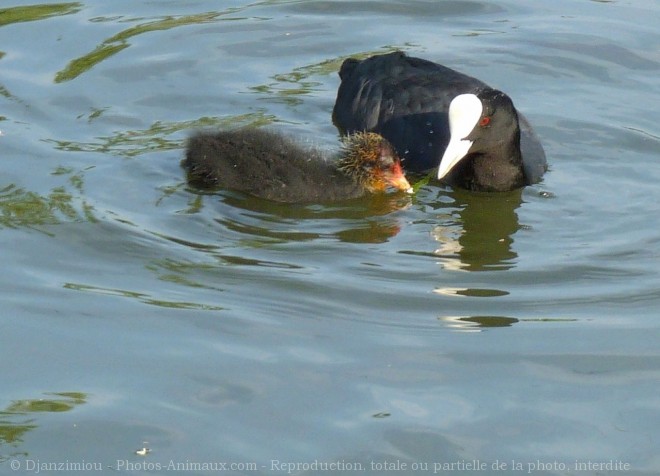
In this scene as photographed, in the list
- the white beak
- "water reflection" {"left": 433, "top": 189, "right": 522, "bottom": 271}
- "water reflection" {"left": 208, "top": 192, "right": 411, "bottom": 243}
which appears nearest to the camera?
"water reflection" {"left": 433, "top": 189, "right": 522, "bottom": 271}

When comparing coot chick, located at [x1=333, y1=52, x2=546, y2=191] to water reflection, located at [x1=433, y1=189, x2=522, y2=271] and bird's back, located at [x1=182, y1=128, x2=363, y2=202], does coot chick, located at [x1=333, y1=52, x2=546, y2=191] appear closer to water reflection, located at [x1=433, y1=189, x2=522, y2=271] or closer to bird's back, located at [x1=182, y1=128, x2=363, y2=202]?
water reflection, located at [x1=433, y1=189, x2=522, y2=271]

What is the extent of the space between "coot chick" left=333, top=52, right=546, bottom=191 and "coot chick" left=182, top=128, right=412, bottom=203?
1.15ft

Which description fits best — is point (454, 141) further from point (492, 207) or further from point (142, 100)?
point (142, 100)

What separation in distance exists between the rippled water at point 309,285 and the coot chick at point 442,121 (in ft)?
0.39

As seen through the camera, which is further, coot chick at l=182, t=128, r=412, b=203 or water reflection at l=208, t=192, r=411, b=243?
coot chick at l=182, t=128, r=412, b=203

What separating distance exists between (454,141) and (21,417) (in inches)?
113

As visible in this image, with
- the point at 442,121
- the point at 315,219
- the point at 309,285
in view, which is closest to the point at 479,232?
the point at 315,219

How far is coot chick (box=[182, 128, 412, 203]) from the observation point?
18.8 ft

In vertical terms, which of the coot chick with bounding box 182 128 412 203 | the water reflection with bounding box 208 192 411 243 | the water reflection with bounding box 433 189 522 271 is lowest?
the water reflection with bounding box 433 189 522 271

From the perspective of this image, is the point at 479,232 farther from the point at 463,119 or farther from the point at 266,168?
the point at 266,168

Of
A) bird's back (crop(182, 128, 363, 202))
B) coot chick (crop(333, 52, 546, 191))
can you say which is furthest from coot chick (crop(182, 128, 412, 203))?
coot chick (crop(333, 52, 546, 191))

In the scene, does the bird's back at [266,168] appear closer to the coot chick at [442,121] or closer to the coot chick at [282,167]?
the coot chick at [282,167]

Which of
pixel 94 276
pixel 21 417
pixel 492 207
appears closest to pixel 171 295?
pixel 94 276

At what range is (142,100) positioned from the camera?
7.11m
